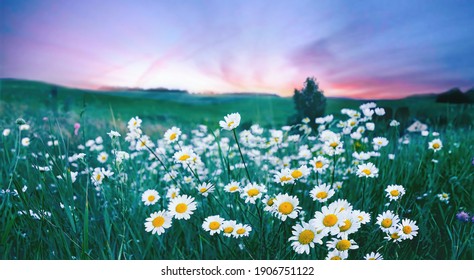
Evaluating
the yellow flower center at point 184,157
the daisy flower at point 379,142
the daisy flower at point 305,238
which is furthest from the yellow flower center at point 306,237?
the daisy flower at point 379,142

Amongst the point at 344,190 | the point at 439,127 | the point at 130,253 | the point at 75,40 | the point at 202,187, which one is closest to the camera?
the point at 202,187

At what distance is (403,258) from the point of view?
1.22 m

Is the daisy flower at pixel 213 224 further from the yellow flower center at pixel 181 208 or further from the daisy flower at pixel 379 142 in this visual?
the daisy flower at pixel 379 142

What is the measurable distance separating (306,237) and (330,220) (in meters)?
0.07

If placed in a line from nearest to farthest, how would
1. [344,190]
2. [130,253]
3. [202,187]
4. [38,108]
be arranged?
[202,187], [130,253], [344,190], [38,108]

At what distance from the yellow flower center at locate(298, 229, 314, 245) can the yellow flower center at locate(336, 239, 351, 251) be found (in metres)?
0.07

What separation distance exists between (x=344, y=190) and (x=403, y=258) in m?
0.34

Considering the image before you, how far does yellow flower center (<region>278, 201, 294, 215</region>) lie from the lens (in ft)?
3.27

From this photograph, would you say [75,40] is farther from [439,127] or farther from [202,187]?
[439,127]

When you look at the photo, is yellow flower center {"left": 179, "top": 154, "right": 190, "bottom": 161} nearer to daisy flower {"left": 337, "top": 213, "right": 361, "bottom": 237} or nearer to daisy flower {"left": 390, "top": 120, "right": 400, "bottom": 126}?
daisy flower {"left": 337, "top": 213, "right": 361, "bottom": 237}

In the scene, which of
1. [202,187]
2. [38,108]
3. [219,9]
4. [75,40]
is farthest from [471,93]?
[38,108]

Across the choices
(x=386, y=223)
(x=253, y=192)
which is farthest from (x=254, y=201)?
(x=386, y=223)

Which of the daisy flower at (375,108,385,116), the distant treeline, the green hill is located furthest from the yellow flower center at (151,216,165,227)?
the distant treeline

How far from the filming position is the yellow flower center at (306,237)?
0.95 meters
